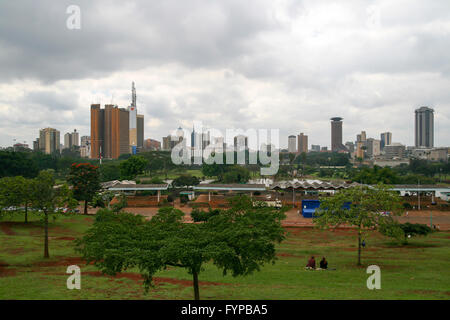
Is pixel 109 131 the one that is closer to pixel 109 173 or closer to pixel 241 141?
pixel 241 141

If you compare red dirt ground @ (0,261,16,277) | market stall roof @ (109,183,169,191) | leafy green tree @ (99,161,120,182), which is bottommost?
red dirt ground @ (0,261,16,277)

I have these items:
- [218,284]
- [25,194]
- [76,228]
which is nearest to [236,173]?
[76,228]

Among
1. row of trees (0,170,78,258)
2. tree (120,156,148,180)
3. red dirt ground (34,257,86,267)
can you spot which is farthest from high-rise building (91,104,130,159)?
red dirt ground (34,257,86,267)

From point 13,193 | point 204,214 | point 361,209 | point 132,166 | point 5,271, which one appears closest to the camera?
point 5,271

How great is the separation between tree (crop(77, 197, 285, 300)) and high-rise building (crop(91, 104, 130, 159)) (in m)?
137

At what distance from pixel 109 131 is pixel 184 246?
5638 inches

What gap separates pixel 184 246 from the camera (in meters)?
9.48

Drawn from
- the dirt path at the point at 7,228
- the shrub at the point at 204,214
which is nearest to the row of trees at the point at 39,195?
the dirt path at the point at 7,228

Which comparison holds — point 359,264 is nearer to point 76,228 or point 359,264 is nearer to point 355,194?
point 355,194

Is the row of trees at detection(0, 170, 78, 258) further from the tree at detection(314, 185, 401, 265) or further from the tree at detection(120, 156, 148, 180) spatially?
the tree at detection(120, 156, 148, 180)

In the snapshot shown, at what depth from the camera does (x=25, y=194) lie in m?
25.5

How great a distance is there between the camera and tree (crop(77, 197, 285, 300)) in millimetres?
9219

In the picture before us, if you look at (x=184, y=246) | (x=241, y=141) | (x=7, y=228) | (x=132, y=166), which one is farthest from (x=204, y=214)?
(x=241, y=141)

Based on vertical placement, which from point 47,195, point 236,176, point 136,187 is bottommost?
point 136,187
